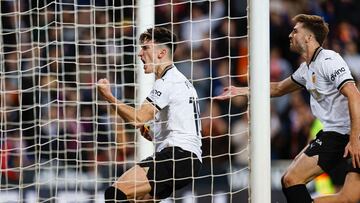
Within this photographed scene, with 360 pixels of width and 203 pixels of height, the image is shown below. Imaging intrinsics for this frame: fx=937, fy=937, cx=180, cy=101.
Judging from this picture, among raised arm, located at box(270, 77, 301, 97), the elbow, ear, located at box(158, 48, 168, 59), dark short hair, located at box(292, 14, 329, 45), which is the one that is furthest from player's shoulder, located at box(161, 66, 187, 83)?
dark short hair, located at box(292, 14, 329, 45)

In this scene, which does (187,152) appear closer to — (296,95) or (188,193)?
(188,193)

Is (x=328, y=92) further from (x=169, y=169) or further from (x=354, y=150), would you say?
(x=169, y=169)

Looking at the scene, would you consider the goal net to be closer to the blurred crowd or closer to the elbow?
the blurred crowd

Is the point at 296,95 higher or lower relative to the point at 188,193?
higher

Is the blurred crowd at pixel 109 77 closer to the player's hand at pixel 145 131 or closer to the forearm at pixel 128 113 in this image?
the player's hand at pixel 145 131

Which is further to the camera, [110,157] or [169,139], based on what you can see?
[110,157]

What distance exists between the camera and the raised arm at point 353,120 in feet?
17.8

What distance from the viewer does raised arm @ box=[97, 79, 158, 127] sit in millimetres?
5496

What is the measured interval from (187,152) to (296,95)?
9.61ft

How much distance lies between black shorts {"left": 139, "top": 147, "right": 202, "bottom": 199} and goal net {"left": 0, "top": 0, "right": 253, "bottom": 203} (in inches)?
43.2

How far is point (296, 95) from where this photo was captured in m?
8.52

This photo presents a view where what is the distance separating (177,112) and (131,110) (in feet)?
1.13

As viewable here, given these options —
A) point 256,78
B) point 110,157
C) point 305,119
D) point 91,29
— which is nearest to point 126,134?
point 110,157

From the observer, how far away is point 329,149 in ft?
18.8
